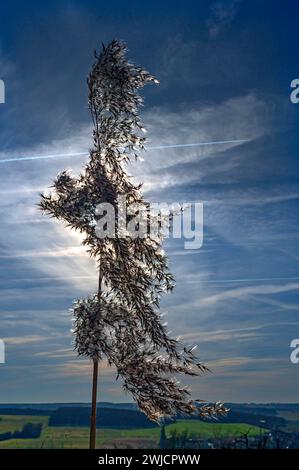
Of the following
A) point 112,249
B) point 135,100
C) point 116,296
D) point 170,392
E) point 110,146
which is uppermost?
point 135,100

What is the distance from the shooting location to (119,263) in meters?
10.6

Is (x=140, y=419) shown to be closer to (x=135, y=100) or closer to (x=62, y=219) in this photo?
(x=62, y=219)

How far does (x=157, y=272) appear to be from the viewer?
11.1 m

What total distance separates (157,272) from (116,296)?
952 mm

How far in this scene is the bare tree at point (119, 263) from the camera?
1034 centimetres

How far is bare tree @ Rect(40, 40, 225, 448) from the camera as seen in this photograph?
10336 mm

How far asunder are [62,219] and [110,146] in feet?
5.35
